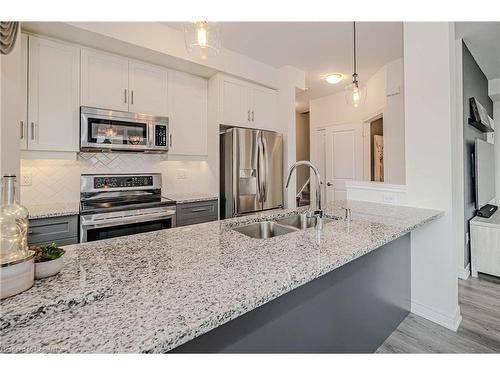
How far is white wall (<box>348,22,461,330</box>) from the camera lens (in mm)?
1891

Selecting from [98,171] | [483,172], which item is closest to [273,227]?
[98,171]

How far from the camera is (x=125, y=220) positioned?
7.70 feet

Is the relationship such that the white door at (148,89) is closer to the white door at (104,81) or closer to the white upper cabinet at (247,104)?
the white door at (104,81)

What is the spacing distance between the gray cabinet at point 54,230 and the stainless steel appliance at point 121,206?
0.07m

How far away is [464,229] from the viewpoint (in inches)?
112

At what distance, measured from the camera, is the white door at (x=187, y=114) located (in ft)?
10.0

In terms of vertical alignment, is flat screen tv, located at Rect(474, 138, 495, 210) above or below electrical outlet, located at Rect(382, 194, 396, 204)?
above

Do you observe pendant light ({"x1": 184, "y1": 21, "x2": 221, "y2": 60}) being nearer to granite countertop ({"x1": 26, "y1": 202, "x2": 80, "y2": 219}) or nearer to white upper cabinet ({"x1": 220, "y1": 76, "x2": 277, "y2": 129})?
white upper cabinet ({"x1": 220, "y1": 76, "x2": 277, "y2": 129})

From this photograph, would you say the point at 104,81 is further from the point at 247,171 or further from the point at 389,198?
the point at 389,198

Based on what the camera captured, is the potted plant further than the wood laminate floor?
No

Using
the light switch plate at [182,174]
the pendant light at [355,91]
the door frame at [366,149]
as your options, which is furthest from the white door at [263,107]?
the door frame at [366,149]

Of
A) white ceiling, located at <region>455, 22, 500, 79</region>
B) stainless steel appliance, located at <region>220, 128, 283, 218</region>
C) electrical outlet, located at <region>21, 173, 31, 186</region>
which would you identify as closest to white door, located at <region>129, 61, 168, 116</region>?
stainless steel appliance, located at <region>220, 128, 283, 218</region>

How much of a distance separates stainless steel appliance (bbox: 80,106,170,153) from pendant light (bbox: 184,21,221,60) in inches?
50.5
